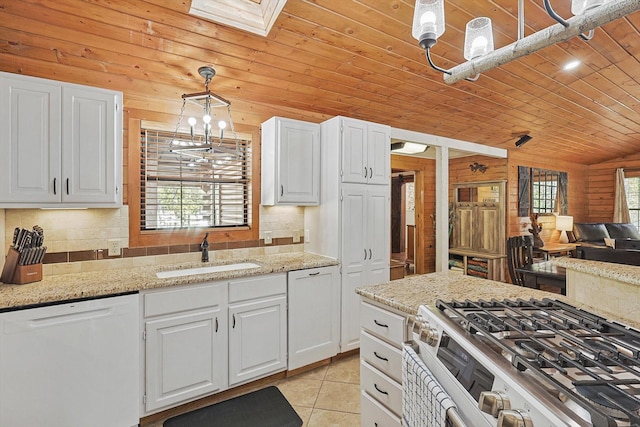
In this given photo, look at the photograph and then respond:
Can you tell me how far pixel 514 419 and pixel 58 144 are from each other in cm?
274

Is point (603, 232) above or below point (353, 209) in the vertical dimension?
below

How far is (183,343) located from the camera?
2279mm

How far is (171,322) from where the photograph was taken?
2238 mm

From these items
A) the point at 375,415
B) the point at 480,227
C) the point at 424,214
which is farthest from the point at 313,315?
the point at 480,227

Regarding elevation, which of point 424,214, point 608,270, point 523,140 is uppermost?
point 523,140

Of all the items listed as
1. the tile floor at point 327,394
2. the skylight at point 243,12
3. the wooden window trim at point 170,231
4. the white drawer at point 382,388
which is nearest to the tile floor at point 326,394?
the tile floor at point 327,394

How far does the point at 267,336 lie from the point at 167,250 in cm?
115

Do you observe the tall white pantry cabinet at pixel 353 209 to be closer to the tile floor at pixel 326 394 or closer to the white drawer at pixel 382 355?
the tile floor at pixel 326 394

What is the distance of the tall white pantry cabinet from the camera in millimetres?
3105

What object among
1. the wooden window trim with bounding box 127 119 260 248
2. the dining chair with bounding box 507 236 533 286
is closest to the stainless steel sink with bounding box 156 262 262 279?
the wooden window trim with bounding box 127 119 260 248

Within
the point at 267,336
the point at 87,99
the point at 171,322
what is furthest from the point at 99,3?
the point at 267,336

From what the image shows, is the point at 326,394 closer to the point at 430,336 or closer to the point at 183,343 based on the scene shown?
the point at 183,343

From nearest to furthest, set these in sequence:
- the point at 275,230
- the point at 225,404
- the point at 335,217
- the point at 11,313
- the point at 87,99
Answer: the point at 11,313, the point at 87,99, the point at 225,404, the point at 335,217, the point at 275,230

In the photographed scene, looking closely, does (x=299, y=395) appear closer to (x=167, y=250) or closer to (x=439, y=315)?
(x=167, y=250)
